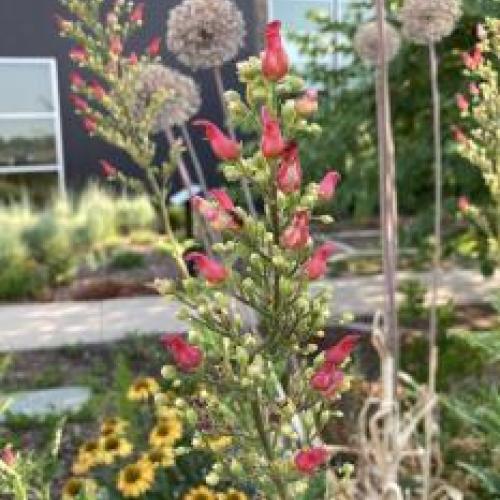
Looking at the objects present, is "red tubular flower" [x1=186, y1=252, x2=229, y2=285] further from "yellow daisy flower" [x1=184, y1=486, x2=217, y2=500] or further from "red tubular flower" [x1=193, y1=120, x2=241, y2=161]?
"yellow daisy flower" [x1=184, y1=486, x2=217, y2=500]

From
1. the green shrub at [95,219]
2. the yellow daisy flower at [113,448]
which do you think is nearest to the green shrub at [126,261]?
the green shrub at [95,219]

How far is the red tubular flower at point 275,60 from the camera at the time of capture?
0.97 meters

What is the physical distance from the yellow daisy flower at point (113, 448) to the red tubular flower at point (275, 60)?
208 cm

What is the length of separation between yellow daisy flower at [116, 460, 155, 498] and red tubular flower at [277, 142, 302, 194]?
193cm

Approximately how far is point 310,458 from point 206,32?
2033 millimetres

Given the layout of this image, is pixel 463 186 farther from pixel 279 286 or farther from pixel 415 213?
pixel 279 286

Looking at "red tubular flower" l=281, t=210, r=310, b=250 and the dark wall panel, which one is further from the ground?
the dark wall panel

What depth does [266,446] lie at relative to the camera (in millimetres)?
1189

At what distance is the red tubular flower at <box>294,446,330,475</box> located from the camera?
1.08 meters

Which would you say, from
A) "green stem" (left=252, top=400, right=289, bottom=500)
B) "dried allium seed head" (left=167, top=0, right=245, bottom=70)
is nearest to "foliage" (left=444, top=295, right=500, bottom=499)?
"dried allium seed head" (left=167, top=0, right=245, bottom=70)

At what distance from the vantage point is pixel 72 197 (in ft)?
41.9

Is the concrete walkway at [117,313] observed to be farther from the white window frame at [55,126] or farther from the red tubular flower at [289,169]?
the white window frame at [55,126]

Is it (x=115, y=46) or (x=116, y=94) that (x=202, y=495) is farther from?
(x=115, y=46)

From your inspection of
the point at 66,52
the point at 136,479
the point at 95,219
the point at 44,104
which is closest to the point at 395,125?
the point at 136,479
